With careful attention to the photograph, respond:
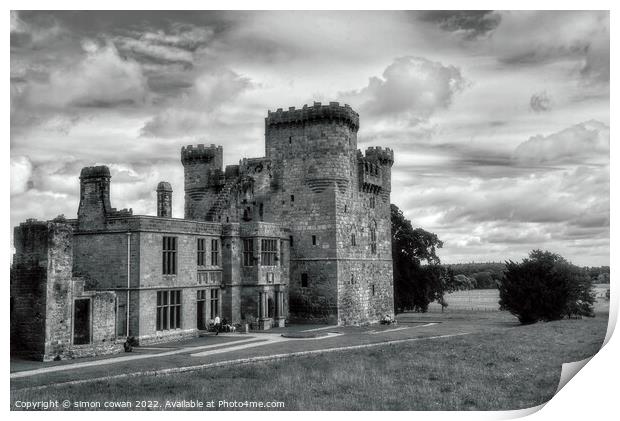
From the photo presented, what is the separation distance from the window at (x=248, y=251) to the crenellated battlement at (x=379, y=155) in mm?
13415

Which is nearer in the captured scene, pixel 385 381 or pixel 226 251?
pixel 385 381

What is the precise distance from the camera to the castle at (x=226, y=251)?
24.9 metres

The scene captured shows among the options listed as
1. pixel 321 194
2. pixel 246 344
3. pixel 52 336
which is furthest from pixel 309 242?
pixel 52 336

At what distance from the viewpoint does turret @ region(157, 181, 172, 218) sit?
36938mm

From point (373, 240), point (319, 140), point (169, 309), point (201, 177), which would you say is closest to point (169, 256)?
point (169, 309)

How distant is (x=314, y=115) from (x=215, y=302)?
12.9 metres

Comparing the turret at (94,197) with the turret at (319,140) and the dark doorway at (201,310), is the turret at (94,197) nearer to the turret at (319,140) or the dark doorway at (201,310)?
the dark doorway at (201,310)

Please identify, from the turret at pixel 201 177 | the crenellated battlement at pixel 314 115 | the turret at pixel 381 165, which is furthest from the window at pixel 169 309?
the turret at pixel 381 165

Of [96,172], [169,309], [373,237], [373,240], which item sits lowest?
[169,309]

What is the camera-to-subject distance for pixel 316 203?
40750 millimetres

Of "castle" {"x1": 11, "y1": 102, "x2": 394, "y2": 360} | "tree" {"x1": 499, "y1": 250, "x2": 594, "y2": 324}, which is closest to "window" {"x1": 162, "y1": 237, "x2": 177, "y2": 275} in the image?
"castle" {"x1": 11, "y1": 102, "x2": 394, "y2": 360}

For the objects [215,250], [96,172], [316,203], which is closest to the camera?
[96,172]

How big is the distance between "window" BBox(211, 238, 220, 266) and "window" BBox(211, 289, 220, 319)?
151 centimetres

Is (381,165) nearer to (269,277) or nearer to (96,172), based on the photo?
(269,277)
